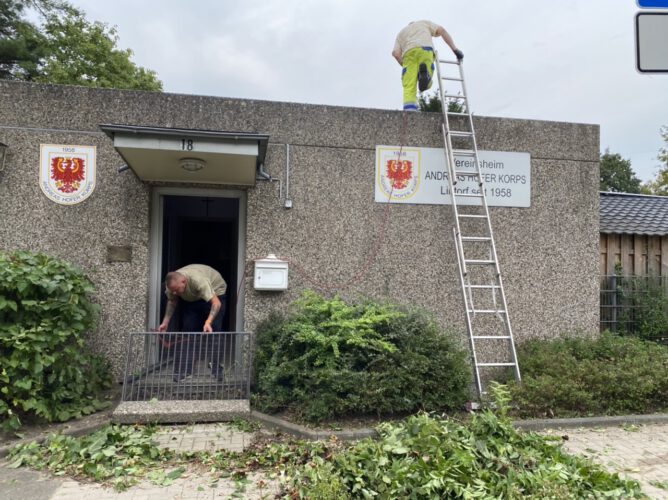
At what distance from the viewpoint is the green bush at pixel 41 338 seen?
447 cm

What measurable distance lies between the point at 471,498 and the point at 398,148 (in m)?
4.71

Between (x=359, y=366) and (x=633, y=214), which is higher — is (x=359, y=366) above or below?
below

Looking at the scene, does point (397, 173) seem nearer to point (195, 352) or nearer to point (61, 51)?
point (195, 352)

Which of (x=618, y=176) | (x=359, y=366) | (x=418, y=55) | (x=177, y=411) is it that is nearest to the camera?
(x=177, y=411)

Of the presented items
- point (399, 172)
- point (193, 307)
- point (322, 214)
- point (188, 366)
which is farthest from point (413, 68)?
point (188, 366)

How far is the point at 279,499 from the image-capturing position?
3490 mm

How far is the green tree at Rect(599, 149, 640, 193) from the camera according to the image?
37.9 m

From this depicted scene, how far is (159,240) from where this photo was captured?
6512mm

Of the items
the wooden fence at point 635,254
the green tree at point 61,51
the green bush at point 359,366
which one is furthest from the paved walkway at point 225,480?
the green tree at point 61,51

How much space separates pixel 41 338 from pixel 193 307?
2076 mm

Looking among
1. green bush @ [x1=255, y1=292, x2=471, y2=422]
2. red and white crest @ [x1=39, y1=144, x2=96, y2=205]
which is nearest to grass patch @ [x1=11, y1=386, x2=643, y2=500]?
green bush @ [x1=255, y1=292, x2=471, y2=422]

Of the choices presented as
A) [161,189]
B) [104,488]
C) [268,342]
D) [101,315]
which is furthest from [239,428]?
[161,189]

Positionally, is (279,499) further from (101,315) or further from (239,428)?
(101,315)

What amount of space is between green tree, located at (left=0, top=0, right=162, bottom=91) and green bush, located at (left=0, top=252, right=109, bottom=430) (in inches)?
747
